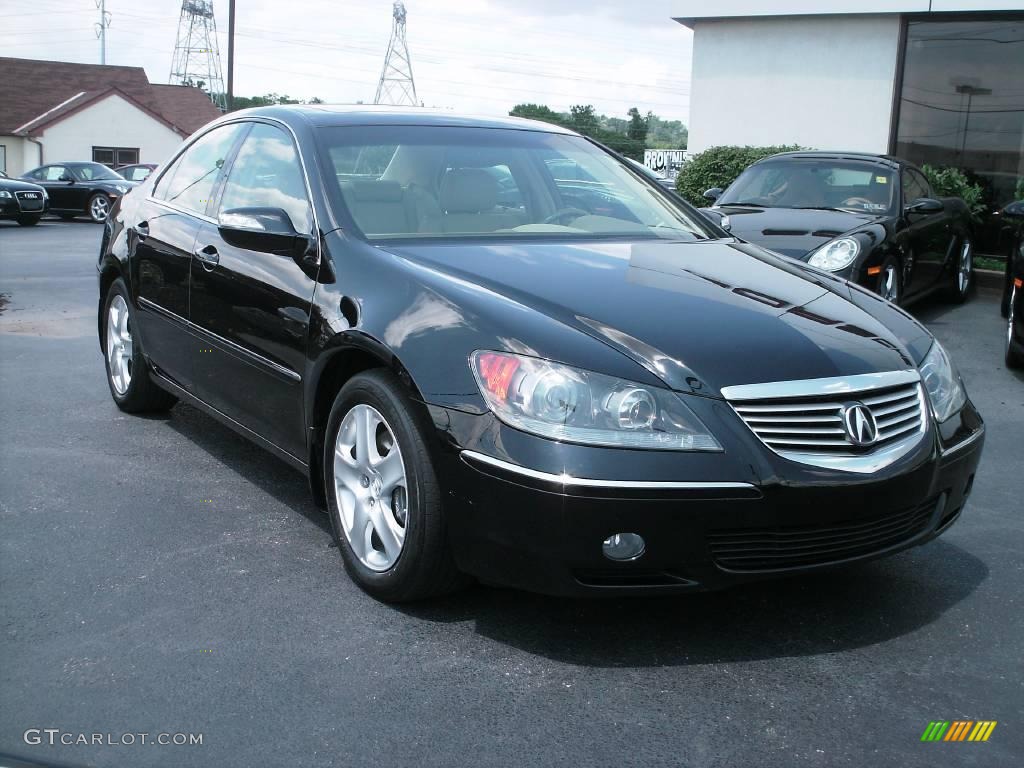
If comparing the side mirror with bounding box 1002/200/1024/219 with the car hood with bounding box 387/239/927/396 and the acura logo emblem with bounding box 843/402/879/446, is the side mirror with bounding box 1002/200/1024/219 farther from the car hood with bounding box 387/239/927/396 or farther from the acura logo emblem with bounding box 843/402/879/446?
the acura logo emblem with bounding box 843/402/879/446

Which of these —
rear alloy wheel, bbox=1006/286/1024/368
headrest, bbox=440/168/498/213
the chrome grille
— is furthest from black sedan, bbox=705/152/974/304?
the chrome grille

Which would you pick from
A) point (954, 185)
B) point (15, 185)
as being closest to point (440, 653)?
point (954, 185)

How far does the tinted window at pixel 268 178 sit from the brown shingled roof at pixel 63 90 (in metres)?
47.9

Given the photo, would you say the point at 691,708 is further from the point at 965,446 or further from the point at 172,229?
the point at 172,229

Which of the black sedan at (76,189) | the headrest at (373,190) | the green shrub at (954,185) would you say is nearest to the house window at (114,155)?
the black sedan at (76,189)

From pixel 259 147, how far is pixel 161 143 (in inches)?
1941

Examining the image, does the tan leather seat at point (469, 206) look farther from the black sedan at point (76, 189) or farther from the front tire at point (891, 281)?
the black sedan at point (76, 189)

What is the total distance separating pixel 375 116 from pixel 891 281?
223 inches

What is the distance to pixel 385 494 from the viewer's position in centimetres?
349

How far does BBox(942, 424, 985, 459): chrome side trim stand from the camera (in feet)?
11.3

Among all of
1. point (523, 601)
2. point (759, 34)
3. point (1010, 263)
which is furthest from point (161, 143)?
point (523, 601)

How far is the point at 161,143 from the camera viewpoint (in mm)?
50656

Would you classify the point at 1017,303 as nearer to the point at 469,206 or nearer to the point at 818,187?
the point at 818,187

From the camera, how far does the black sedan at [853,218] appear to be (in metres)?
8.41
